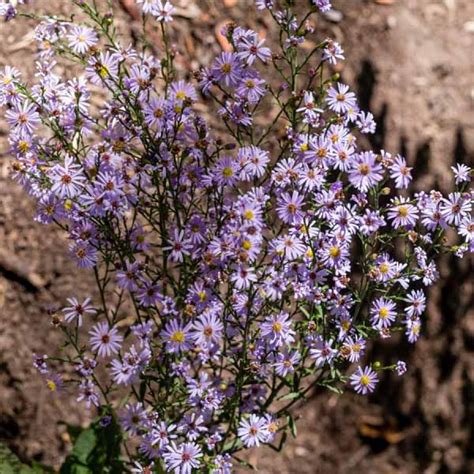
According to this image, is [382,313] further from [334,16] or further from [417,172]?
[334,16]

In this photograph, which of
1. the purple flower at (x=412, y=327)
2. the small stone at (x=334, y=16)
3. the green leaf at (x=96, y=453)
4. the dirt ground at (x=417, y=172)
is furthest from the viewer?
the small stone at (x=334, y=16)

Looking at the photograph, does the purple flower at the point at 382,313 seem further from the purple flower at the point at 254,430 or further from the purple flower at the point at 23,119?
the purple flower at the point at 23,119

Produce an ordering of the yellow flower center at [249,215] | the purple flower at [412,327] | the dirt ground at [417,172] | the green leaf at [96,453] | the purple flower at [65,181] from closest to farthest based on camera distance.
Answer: the yellow flower center at [249,215] < the purple flower at [65,181] < the purple flower at [412,327] < the green leaf at [96,453] < the dirt ground at [417,172]

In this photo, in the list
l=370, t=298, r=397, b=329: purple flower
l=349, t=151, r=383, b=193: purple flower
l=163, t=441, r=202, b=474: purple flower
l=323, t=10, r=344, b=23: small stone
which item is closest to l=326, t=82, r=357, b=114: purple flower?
l=349, t=151, r=383, b=193: purple flower

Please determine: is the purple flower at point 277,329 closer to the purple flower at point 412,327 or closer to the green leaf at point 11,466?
the purple flower at point 412,327

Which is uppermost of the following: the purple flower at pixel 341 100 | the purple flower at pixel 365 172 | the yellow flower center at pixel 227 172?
the purple flower at pixel 341 100

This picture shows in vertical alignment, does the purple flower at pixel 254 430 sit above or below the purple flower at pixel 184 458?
above

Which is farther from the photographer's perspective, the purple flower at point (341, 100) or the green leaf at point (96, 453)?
the green leaf at point (96, 453)

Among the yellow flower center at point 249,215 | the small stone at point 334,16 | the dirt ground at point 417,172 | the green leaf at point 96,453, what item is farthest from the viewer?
the small stone at point 334,16

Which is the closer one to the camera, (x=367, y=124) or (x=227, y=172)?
(x=227, y=172)

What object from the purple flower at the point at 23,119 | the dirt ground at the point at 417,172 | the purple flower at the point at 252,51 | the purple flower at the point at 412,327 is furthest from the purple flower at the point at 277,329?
the dirt ground at the point at 417,172

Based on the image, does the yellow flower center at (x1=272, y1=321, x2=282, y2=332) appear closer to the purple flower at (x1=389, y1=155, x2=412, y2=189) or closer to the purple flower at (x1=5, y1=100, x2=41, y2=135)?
the purple flower at (x1=389, y1=155, x2=412, y2=189)

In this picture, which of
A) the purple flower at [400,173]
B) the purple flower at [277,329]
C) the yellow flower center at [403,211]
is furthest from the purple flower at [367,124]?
the purple flower at [277,329]

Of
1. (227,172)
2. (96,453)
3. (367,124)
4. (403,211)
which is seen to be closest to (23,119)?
(227,172)
